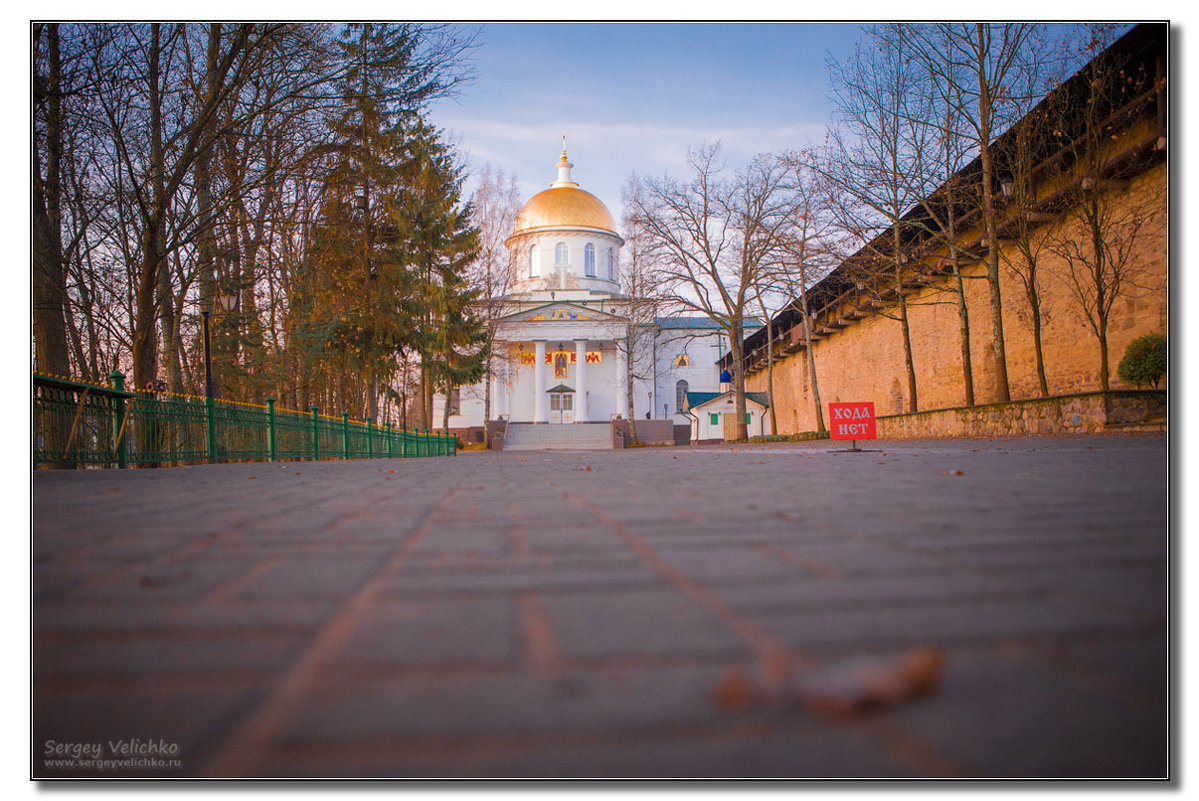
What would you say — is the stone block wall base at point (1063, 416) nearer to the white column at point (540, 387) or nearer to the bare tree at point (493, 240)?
the bare tree at point (493, 240)

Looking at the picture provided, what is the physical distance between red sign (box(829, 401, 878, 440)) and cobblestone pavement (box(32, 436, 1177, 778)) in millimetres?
7840

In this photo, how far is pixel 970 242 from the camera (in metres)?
19.5

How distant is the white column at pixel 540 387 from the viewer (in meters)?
56.9

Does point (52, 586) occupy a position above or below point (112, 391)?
below

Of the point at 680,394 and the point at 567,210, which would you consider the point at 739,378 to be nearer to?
the point at 567,210

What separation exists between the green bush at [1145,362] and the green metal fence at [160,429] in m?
14.4

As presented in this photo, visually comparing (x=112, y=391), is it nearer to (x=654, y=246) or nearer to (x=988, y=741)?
(x=988, y=741)

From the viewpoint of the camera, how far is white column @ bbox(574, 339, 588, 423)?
57.5m

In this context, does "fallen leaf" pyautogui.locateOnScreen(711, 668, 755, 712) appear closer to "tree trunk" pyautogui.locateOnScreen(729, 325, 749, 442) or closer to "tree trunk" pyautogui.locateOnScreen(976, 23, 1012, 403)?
"tree trunk" pyautogui.locateOnScreen(976, 23, 1012, 403)

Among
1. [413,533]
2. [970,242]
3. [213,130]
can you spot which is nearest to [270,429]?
[213,130]

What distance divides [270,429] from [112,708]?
42.6 ft

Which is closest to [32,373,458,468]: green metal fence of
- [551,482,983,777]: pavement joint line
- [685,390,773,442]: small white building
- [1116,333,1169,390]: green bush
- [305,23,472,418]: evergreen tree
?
[305,23,472,418]: evergreen tree

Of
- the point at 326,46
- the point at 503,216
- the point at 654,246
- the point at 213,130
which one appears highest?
the point at 503,216

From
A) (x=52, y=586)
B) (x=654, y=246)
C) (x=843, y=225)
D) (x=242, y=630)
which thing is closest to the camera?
(x=242, y=630)
